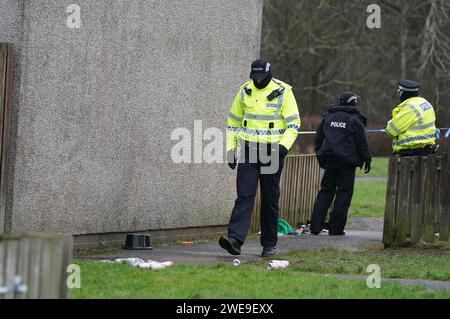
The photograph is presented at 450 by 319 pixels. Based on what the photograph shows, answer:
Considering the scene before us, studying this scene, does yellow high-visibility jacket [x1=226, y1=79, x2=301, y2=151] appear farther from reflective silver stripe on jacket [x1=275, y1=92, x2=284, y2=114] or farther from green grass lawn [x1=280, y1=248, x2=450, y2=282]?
green grass lawn [x1=280, y1=248, x2=450, y2=282]

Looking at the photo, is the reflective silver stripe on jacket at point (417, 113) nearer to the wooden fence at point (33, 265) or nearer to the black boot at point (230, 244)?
the black boot at point (230, 244)

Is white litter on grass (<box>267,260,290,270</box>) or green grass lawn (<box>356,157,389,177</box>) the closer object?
white litter on grass (<box>267,260,290,270</box>)

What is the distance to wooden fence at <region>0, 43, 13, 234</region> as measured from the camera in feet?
30.1

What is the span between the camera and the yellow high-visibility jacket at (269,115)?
1010 cm

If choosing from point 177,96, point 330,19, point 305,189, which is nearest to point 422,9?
point 330,19

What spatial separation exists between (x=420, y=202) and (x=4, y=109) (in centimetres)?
495

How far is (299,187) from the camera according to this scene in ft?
47.7

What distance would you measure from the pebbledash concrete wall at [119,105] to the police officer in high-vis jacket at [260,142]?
1.31 meters

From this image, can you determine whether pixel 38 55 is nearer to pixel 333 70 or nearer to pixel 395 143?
pixel 395 143

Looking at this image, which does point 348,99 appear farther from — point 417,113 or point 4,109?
point 4,109

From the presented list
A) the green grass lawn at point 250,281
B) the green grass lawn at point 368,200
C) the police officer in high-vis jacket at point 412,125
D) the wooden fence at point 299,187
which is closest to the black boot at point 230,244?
the green grass lawn at point 250,281

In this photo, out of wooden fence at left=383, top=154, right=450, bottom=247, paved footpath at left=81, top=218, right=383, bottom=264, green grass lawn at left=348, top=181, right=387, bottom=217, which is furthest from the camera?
green grass lawn at left=348, top=181, right=387, bottom=217

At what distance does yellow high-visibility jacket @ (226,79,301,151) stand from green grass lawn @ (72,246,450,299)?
4.37 ft

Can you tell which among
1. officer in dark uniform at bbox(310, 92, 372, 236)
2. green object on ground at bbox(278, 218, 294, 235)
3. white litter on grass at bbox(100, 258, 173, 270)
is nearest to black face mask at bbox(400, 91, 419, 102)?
officer in dark uniform at bbox(310, 92, 372, 236)
